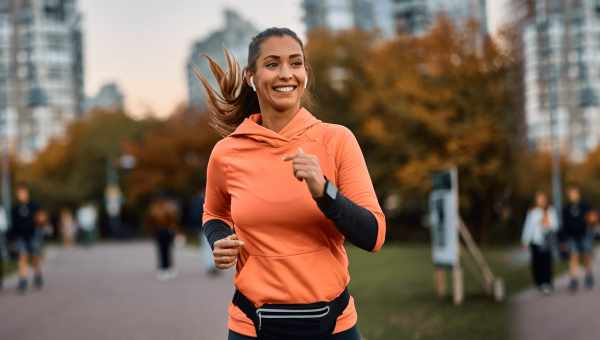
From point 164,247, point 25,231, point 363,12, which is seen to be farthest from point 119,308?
point 363,12

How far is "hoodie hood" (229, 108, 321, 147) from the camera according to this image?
291 centimetres

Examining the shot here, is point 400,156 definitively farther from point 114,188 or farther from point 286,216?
point 286,216

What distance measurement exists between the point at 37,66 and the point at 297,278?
470 ft

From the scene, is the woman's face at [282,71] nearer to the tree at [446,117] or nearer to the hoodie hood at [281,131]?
the hoodie hood at [281,131]

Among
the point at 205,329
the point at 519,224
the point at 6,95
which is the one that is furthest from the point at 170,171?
the point at 6,95

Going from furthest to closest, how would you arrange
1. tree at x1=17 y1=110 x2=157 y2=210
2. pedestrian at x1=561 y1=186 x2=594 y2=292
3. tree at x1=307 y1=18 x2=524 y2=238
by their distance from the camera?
tree at x1=17 y1=110 x2=157 y2=210 → tree at x1=307 y1=18 x2=524 y2=238 → pedestrian at x1=561 y1=186 x2=594 y2=292

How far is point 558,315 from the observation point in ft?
38.0

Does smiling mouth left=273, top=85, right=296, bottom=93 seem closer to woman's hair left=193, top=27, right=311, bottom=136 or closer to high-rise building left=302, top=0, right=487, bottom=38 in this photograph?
woman's hair left=193, top=27, right=311, bottom=136

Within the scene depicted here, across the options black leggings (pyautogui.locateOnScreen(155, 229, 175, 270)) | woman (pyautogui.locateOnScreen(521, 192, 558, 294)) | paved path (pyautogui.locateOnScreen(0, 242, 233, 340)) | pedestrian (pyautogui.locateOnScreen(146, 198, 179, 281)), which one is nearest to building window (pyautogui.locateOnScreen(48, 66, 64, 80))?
paved path (pyautogui.locateOnScreen(0, 242, 233, 340))

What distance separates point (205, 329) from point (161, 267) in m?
9.94

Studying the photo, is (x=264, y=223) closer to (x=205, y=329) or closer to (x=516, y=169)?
(x=205, y=329)

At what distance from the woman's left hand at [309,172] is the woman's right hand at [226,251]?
377 millimetres

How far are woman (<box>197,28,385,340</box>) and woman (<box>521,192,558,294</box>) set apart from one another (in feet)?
41.5

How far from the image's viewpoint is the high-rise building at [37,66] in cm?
13512
